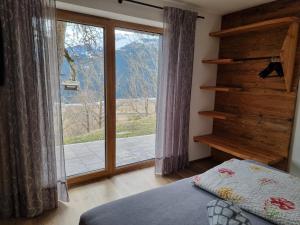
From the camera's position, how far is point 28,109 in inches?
74.7

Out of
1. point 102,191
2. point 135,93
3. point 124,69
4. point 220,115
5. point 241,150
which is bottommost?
point 102,191

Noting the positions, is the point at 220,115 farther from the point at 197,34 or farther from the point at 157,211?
the point at 157,211

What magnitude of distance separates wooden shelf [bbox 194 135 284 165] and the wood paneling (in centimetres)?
9

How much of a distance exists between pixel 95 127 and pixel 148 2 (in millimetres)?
1671

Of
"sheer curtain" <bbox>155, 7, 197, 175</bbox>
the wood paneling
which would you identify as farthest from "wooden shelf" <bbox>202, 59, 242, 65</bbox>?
"sheer curtain" <bbox>155, 7, 197, 175</bbox>

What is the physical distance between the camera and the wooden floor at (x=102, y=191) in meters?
2.00

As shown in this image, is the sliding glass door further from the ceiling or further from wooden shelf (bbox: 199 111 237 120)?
wooden shelf (bbox: 199 111 237 120)

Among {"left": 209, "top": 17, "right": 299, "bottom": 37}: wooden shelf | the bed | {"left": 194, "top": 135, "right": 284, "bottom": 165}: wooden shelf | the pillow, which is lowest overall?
{"left": 194, "top": 135, "right": 284, "bottom": 165}: wooden shelf

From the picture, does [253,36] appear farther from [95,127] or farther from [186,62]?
[95,127]

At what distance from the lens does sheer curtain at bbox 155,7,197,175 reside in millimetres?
2643

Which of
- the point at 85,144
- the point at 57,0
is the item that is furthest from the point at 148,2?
the point at 85,144

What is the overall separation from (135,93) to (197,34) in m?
1.22

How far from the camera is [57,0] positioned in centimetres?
201

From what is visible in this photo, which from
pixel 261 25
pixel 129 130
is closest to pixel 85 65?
pixel 129 130
